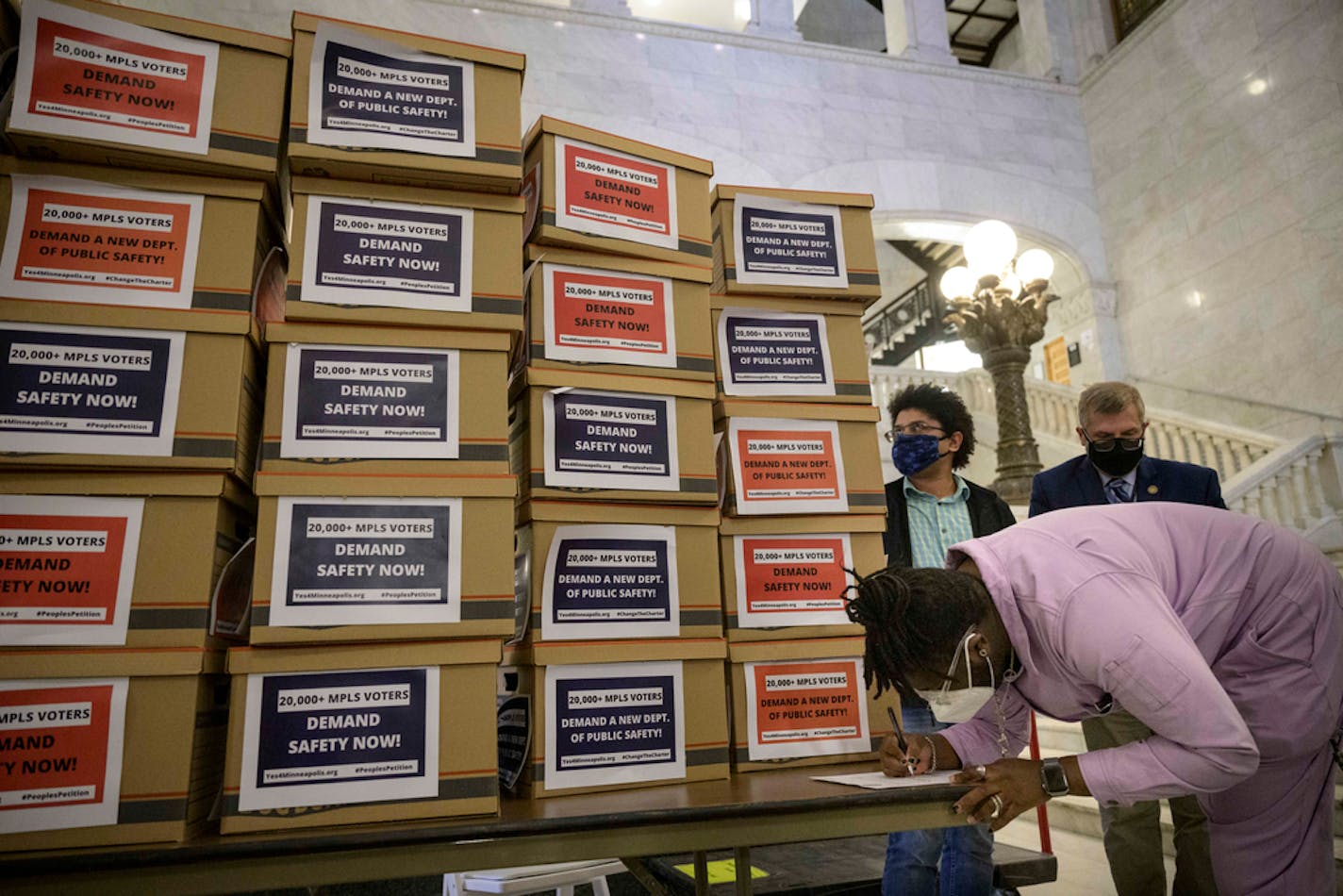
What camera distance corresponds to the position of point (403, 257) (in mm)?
1546

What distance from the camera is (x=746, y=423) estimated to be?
5.98 ft

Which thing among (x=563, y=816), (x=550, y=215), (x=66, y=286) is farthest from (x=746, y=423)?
(x=66, y=286)

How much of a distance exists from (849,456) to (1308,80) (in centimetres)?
905

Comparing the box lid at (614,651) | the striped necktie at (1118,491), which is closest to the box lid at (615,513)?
the box lid at (614,651)

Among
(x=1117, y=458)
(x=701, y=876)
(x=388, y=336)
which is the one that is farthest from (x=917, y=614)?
(x=1117, y=458)

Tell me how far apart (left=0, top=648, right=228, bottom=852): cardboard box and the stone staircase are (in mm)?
2996

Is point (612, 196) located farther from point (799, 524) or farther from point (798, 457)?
point (799, 524)

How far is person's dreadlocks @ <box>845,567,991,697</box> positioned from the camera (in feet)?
4.49

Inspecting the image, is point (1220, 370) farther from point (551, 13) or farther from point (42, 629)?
point (42, 629)

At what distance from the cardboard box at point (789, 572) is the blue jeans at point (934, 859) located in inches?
17.2

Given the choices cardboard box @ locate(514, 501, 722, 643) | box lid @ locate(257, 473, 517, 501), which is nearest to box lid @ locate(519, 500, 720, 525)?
cardboard box @ locate(514, 501, 722, 643)

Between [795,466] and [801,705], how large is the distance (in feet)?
1.55

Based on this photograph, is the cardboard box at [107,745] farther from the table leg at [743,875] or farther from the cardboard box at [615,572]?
the table leg at [743,875]

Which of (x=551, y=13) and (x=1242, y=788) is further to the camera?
(x=551, y=13)
